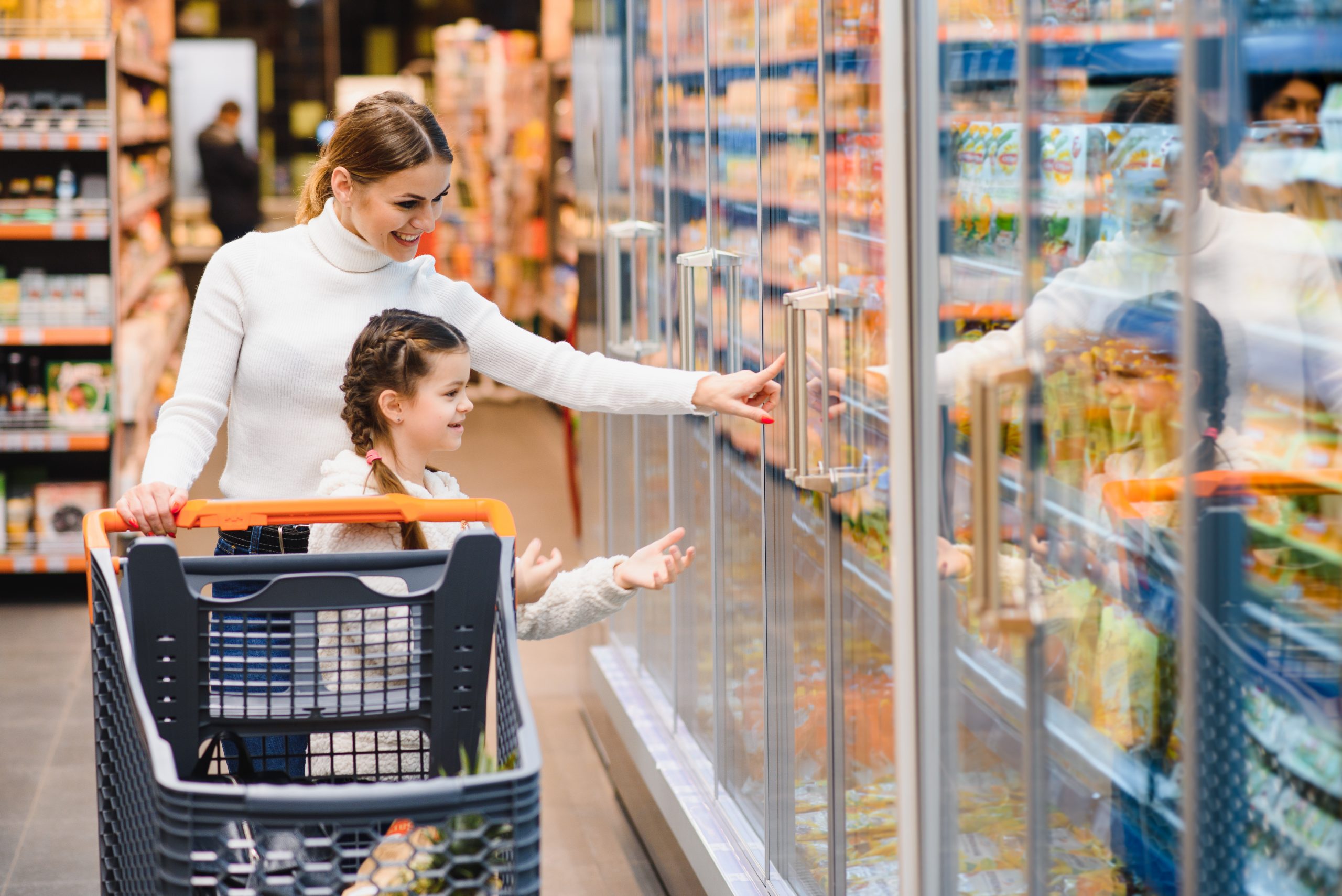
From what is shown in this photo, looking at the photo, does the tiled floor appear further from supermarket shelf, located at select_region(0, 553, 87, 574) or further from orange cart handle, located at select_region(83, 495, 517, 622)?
orange cart handle, located at select_region(83, 495, 517, 622)

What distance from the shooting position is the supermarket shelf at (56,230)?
17.4 feet

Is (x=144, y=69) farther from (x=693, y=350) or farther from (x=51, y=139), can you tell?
(x=693, y=350)

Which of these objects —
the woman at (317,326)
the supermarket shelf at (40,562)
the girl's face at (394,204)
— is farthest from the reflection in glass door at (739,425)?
the supermarket shelf at (40,562)

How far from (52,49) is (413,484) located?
4.00 m

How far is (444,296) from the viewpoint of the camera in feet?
7.62

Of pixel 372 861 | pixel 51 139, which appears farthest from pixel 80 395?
pixel 372 861

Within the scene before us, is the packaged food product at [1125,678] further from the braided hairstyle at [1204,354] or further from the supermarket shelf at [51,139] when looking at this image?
the supermarket shelf at [51,139]

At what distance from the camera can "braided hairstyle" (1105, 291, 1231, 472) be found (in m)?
1.30

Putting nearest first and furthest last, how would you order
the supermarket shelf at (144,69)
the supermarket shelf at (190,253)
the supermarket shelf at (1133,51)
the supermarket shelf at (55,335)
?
the supermarket shelf at (1133,51)
the supermarket shelf at (55,335)
the supermarket shelf at (144,69)
the supermarket shelf at (190,253)

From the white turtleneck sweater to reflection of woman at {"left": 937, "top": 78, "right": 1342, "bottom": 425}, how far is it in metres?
0.93

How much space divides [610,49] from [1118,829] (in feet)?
9.27

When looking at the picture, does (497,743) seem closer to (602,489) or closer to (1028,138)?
(1028,138)

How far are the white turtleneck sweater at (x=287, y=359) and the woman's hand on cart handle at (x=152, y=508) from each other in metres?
0.19

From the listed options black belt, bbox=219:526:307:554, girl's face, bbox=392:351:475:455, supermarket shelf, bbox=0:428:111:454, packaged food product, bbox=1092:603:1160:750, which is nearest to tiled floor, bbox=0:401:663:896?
supermarket shelf, bbox=0:428:111:454
